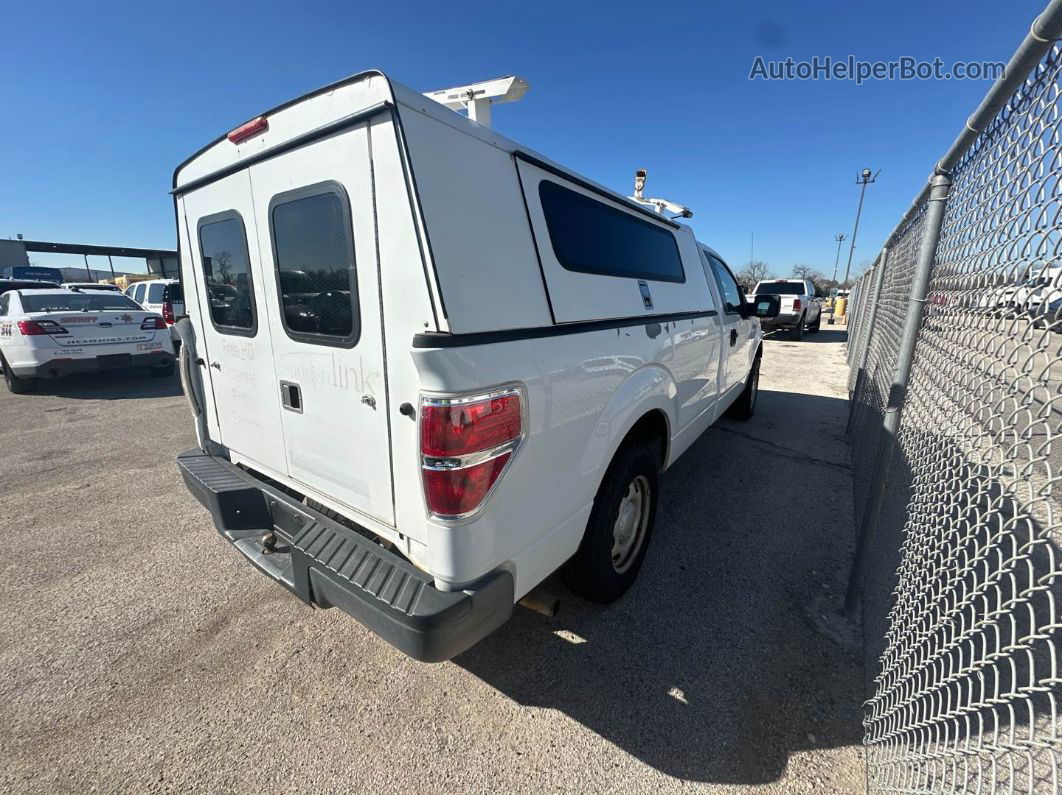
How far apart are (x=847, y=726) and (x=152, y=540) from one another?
4218mm

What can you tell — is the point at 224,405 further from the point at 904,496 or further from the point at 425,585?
the point at 904,496

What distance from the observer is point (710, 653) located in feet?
7.82

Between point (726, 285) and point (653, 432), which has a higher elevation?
point (726, 285)

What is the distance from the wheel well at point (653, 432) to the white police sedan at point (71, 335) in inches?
328

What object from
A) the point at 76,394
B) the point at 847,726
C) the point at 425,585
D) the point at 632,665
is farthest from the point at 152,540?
the point at 76,394

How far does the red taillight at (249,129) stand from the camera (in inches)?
80.1

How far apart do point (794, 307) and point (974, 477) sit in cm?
1449

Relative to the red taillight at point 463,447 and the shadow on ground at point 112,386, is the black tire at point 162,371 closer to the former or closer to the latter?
the shadow on ground at point 112,386

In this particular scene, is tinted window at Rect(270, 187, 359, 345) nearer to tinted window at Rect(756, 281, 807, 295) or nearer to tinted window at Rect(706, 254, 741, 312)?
tinted window at Rect(706, 254, 741, 312)

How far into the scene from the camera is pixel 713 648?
2.41 m

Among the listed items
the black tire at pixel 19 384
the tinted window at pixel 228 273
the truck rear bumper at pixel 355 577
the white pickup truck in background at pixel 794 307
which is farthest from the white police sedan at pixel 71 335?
the white pickup truck in background at pixel 794 307

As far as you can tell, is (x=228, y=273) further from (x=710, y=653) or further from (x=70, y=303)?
(x=70, y=303)

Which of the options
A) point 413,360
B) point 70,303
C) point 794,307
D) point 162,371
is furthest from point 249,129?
point 794,307

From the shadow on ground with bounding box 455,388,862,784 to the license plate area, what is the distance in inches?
319
